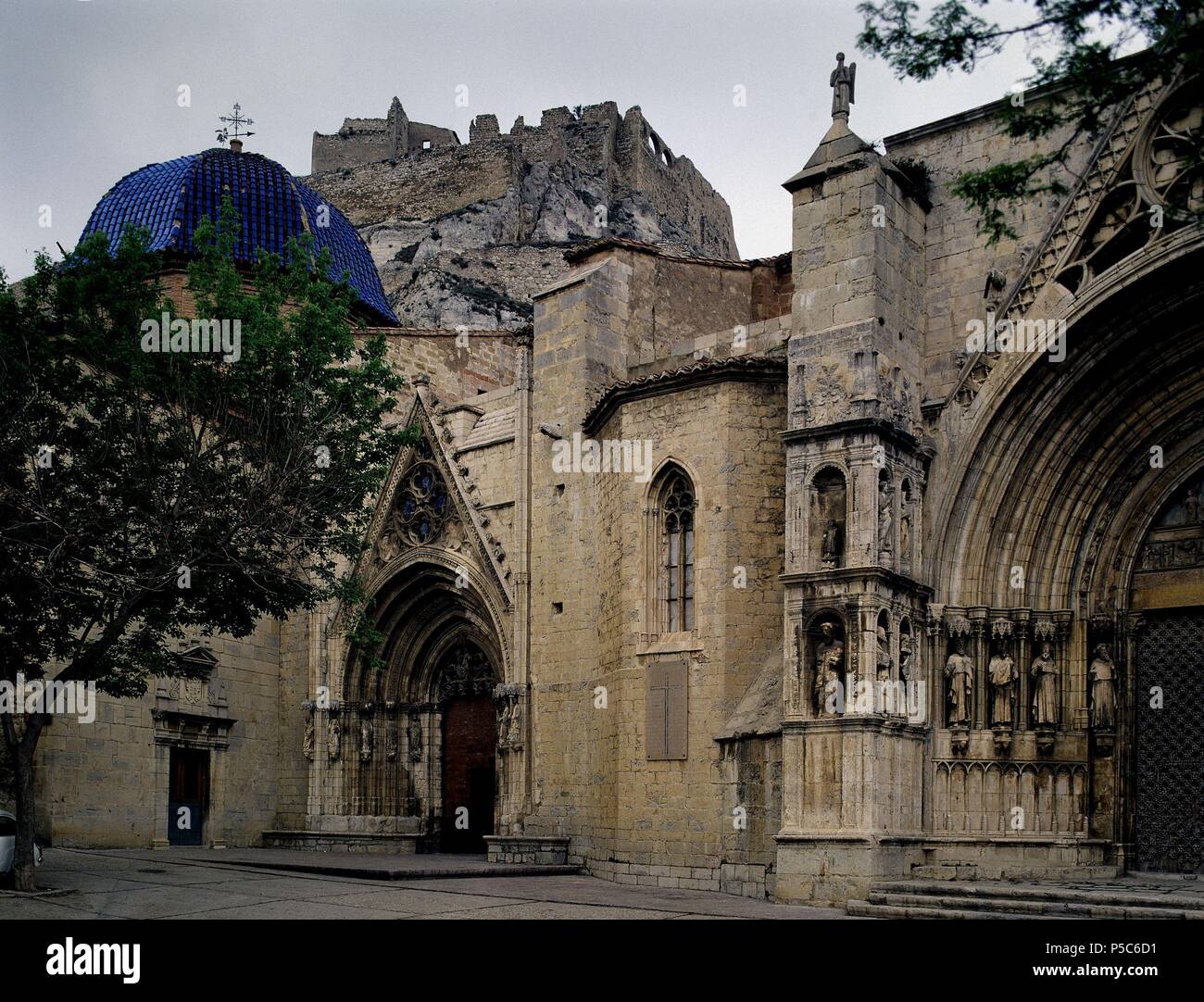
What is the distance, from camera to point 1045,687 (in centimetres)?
1585

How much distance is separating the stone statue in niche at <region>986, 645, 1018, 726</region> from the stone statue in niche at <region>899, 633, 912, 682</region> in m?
1.01

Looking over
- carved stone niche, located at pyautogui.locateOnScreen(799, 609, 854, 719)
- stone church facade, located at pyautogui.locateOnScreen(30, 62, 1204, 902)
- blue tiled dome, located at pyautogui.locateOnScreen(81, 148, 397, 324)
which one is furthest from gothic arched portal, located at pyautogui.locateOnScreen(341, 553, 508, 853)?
carved stone niche, located at pyautogui.locateOnScreen(799, 609, 854, 719)

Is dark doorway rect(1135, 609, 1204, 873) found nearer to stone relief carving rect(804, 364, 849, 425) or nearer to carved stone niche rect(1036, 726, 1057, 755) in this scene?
carved stone niche rect(1036, 726, 1057, 755)

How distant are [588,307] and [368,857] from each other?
8.95 meters

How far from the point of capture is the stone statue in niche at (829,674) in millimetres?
15164

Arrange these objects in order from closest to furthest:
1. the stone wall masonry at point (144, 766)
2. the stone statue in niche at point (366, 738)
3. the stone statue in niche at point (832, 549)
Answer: the stone statue in niche at point (832, 549), the stone wall masonry at point (144, 766), the stone statue in niche at point (366, 738)

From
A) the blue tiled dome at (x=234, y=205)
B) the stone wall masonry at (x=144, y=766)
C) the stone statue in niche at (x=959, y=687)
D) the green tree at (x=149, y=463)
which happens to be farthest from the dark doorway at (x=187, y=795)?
the stone statue in niche at (x=959, y=687)

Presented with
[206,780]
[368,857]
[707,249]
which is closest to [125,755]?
[206,780]

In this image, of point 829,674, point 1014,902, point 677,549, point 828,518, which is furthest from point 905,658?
point 677,549

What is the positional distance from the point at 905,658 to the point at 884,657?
0.56 meters

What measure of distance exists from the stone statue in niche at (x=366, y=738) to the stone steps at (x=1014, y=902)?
40.9 feet

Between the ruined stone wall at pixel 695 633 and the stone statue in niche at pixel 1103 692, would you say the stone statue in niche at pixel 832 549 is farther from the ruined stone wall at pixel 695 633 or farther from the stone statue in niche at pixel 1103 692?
the stone statue in niche at pixel 1103 692

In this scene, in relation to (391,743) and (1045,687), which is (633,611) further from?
(391,743)
